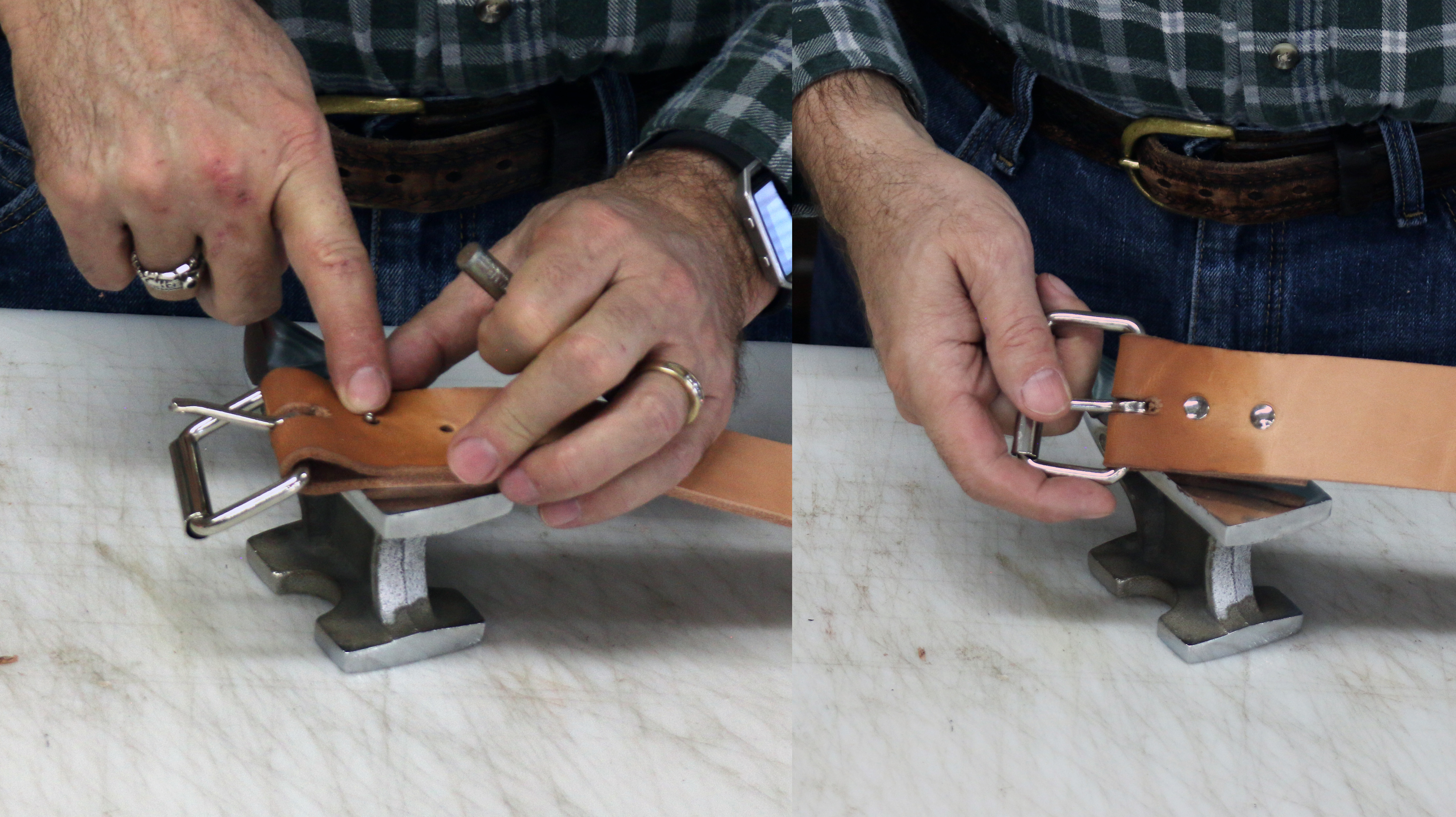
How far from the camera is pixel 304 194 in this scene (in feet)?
1.61

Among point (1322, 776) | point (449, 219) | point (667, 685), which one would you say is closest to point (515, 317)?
point (667, 685)

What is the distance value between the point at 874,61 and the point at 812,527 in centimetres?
29

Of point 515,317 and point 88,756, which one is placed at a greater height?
point 515,317

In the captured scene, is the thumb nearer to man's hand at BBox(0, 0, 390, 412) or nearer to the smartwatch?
the smartwatch

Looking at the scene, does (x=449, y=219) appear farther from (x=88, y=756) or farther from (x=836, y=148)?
(x=88, y=756)

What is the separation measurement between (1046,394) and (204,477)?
1.20 ft

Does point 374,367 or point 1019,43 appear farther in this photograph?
point 1019,43

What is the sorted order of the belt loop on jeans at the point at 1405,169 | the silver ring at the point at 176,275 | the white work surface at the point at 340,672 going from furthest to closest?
the belt loop on jeans at the point at 1405,169
the silver ring at the point at 176,275
the white work surface at the point at 340,672

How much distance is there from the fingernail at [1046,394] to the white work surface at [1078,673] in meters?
0.09

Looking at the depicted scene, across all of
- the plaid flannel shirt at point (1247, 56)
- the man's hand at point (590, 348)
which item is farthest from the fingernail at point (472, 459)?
the plaid flannel shirt at point (1247, 56)

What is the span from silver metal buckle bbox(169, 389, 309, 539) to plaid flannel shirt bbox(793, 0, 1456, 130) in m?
0.41

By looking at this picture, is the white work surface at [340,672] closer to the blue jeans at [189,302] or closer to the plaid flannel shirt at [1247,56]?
the blue jeans at [189,302]

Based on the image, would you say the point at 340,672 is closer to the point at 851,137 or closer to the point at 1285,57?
the point at 851,137

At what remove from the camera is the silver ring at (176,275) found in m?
0.52
